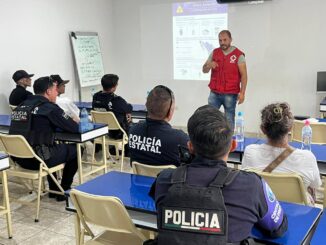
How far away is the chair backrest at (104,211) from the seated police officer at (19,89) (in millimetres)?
3658

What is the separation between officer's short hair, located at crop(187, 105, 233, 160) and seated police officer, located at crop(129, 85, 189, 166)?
996 mm

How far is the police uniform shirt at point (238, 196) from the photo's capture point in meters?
1.28

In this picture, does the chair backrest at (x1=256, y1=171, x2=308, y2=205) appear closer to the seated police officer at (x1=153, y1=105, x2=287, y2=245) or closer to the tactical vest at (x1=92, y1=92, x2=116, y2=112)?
the seated police officer at (x1=153, y1=105, x2=287, y2=245)

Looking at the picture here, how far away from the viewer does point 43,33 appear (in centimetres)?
594

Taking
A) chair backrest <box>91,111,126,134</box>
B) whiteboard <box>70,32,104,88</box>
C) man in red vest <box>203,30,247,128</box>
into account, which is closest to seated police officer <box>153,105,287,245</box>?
chair backrest <box>91,111,126,134</box>

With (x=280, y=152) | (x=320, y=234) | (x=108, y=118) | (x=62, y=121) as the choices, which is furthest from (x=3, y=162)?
(x=320, y=234)

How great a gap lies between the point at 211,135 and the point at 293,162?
0.86 meters

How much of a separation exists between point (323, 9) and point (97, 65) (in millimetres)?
3794

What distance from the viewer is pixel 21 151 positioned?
3.27 metres

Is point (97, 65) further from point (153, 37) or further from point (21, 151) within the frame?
point (21, 151)

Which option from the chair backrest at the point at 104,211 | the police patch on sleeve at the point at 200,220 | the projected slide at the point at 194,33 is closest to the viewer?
the police patch on sleeve at the point at 200,220

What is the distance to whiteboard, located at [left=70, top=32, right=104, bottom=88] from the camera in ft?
21.3

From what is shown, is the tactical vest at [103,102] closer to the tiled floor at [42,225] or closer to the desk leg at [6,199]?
the tiled floor at [42,225]

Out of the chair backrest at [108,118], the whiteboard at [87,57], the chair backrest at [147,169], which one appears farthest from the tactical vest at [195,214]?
the whiteboard at [87,57]
